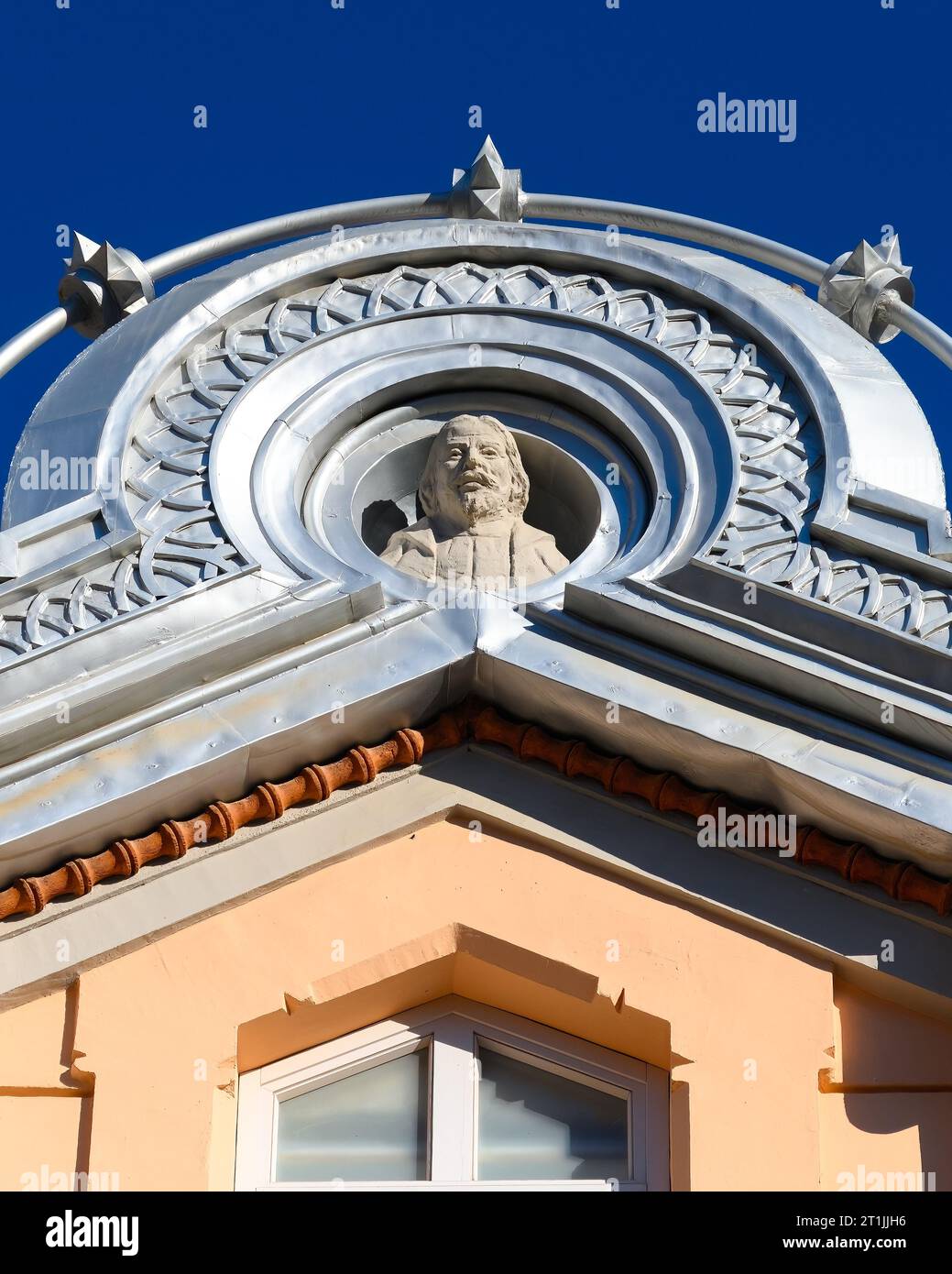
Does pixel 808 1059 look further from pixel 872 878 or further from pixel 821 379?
pixel 821 379

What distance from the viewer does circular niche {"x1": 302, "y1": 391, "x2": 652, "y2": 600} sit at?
37.8 feet

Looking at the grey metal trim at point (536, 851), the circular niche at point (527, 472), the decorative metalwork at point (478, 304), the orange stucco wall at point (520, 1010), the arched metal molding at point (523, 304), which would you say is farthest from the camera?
the circular niche at point (527, 472)

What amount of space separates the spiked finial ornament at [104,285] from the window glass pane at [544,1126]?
4622 millimetres

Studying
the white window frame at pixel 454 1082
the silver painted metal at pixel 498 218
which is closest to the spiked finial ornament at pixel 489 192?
the silver painted metal at pixel 498 218

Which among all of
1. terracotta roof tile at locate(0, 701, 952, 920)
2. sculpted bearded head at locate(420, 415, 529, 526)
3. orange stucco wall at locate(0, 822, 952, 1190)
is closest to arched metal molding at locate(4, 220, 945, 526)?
sculpted bearded head at locate(420, 415, 529, 526)

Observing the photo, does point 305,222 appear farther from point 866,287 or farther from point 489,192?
point 866,287

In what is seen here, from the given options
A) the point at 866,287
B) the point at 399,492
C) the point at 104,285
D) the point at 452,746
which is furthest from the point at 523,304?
the point at 452,746

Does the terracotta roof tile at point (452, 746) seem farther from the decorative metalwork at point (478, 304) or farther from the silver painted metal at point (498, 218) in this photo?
the silver painted metal at point (498, 218)

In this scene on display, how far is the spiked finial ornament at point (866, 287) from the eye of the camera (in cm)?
1251

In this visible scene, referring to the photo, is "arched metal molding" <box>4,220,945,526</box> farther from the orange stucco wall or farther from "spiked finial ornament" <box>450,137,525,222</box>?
the orange stucco wall

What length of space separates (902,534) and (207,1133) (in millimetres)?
3829

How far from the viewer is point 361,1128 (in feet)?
32.2

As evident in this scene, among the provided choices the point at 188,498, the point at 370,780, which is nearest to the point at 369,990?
the point at 370,780

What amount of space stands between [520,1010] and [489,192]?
461 centimetres
